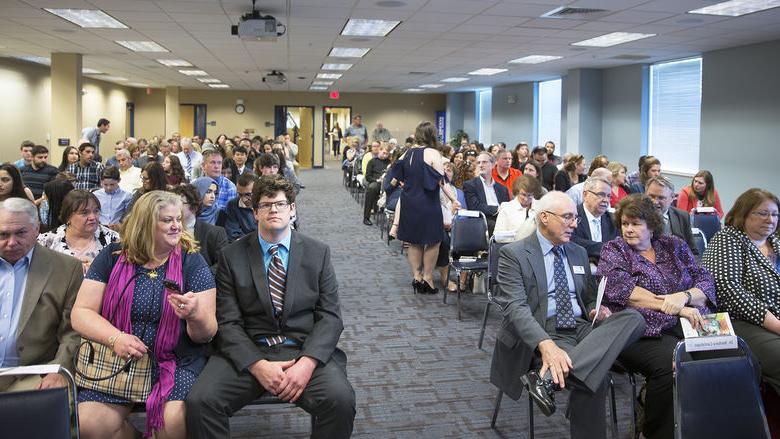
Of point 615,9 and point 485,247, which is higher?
point 615,9

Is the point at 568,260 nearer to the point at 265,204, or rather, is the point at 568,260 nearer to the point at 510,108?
the point at 265,204

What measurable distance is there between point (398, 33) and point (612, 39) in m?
3.56

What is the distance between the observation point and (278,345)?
9.72ft

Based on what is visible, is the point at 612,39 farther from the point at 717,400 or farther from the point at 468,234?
the point at 717,400

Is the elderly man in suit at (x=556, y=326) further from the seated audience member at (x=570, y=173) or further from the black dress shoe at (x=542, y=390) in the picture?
the seated audience member at (x=570, y=173)

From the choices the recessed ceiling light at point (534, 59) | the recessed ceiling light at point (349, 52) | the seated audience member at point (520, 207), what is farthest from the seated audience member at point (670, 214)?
the recessed ceiling light at point (534, 59)

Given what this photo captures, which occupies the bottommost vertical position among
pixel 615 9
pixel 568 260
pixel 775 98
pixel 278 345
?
pixel 278 345

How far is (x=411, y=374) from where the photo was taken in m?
4.40

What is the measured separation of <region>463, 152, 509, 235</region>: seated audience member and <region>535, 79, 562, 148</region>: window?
1186 cm

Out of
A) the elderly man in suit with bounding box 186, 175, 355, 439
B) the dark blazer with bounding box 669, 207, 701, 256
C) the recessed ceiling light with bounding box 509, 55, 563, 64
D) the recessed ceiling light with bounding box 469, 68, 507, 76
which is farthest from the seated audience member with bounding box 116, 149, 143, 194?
the recessed ceiling light with bounding box 469, 68, 507, 76

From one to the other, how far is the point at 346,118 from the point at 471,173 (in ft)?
74.5

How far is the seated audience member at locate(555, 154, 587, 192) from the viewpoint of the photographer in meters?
8.97

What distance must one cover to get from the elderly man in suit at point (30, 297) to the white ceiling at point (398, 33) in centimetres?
546

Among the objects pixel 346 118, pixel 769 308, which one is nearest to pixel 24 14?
pixel 769 308
